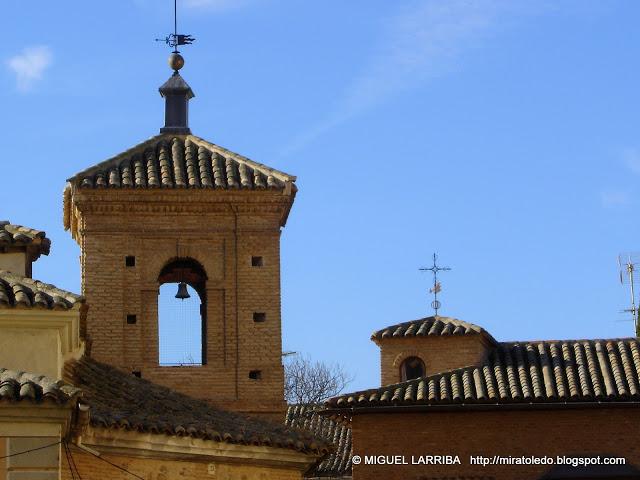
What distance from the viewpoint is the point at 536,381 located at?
28.0 metres

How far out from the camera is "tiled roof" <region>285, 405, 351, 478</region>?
35.5 metres

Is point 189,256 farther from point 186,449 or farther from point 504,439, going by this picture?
point 186,449

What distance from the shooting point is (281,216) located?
25.1 m

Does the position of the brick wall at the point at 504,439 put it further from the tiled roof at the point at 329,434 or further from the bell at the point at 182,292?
the tiled roof at the point at 329,434

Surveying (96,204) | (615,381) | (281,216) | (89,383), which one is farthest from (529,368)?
(89,383)

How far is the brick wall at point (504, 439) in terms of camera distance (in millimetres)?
27578

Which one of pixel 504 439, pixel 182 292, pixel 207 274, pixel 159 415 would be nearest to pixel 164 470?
pixel 159 415

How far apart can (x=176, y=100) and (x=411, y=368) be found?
22.7 ft

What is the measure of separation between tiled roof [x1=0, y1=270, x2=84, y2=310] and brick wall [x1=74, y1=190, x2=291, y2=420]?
28.0 ft

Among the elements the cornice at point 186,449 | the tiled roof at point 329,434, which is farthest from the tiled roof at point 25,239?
the tiled roof at point 329,434

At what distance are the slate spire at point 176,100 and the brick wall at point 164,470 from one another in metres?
9.20

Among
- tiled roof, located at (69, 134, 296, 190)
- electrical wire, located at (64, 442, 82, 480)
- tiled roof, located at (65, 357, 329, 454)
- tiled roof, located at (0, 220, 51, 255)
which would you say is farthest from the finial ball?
electrical wire, located at (64, 442, 82, 480)

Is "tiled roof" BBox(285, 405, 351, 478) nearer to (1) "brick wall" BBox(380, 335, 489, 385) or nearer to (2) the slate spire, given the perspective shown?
(1) "brick wall" BBox(380, 335, 489, 385)

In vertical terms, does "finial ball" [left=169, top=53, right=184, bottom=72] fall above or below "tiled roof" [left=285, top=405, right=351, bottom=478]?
above
